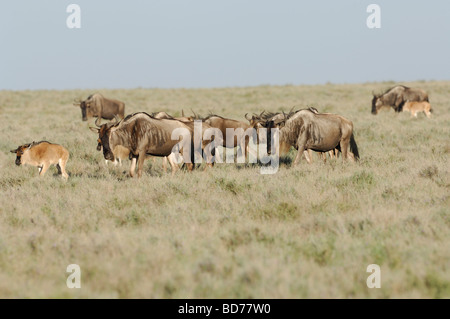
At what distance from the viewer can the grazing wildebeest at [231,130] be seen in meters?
14.2

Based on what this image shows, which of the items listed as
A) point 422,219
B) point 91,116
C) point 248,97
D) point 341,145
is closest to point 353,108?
point 248,97

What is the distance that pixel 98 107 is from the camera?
2948 cm

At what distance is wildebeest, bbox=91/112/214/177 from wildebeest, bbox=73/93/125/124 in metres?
17.9

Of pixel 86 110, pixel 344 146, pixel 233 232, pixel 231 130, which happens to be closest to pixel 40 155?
pixel 231 130

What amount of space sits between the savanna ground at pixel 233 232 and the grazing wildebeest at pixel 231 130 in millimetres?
1239

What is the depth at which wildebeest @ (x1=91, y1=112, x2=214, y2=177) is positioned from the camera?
11141mm

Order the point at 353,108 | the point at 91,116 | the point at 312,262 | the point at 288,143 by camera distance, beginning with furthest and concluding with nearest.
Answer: the point at 353,108 < the point at 91,116 < the point at 288,143 < the point at 312,262

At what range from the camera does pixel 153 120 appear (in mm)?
11570

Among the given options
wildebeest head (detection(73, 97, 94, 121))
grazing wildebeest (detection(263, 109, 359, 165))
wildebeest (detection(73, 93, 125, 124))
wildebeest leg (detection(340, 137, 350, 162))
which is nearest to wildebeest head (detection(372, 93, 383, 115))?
wildebeest (detection(73, 93, 125, 124))

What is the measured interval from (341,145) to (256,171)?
2.91 m

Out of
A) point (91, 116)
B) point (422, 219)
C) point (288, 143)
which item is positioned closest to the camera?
point (422, 219)

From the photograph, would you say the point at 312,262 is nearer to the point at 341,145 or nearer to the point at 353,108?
the point at 341,145

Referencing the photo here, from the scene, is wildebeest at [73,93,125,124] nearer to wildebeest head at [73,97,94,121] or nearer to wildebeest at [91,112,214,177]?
wildebeest head at [73,97,94,121]

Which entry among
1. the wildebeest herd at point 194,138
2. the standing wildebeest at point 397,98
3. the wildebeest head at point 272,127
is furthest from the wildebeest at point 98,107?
the wildebeest head at point 272,127
